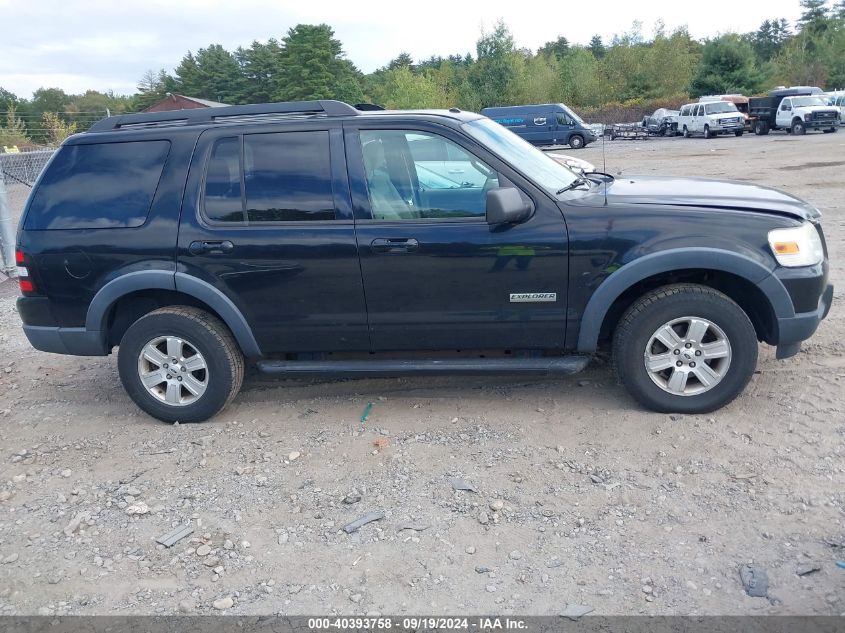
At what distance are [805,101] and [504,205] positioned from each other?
36.6m

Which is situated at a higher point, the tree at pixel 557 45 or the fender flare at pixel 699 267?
the tree at pixel 557 45

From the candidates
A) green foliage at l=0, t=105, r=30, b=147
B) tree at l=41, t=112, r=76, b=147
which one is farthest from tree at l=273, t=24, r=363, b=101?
green foliage at l=0, t=105, r=30, b=147

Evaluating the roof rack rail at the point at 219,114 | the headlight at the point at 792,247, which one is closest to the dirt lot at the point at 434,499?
the headlight at the point at 792,247

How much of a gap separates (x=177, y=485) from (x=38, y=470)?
3.23ft

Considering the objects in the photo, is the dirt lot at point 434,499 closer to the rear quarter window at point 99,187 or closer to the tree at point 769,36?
the rear quarter window at point 99,187

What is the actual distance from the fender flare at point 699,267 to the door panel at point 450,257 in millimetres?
296

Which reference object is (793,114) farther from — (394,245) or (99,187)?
(99,187)

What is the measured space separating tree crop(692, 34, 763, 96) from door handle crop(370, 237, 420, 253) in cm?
5674

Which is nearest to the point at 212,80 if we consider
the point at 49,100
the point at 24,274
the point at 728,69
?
the point at 49,100

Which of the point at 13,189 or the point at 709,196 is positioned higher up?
the point at 709,196

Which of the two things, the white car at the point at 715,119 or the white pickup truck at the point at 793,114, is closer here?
the white pickup truck at the point at 793,114

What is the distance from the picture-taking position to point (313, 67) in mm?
70625

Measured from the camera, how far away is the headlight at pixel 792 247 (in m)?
4.21

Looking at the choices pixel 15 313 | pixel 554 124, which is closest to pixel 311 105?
pixel 15 313
